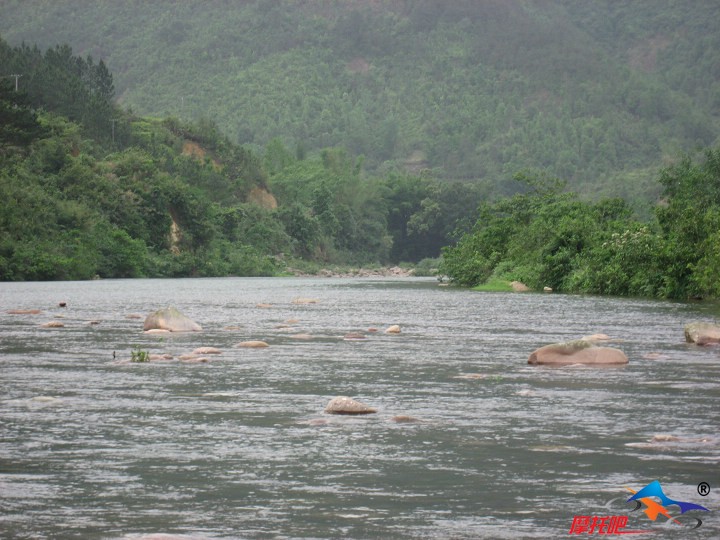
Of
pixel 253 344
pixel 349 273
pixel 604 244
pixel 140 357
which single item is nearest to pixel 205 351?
pixel 140 357

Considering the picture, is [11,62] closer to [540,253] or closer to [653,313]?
[540,253]

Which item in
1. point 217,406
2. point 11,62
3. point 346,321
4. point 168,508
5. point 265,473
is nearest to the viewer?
point 168,508

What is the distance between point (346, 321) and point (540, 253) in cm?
2661

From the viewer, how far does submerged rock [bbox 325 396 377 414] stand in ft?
42.5

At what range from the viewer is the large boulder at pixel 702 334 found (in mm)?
22500

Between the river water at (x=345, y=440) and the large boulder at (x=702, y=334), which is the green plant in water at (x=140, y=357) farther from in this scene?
the large boulder at (x=702, y=334)

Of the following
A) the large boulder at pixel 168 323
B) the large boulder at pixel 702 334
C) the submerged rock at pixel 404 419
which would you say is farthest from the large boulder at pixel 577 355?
the large boulder at pixel 168 323

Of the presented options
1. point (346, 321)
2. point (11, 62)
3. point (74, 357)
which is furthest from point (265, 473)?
point (11, 62)

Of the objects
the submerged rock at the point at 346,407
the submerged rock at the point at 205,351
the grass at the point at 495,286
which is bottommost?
the grass at the point at 495,286

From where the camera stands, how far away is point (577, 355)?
1888 cm

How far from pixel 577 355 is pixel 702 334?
4.81m

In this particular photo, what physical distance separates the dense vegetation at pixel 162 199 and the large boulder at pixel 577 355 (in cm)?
5136

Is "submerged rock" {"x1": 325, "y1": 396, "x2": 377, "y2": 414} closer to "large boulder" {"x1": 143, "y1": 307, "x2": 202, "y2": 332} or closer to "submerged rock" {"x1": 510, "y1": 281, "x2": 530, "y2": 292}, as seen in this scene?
"large boulder" {"x1": 143, "y1": 307, "x2": 202, "y2": 332}

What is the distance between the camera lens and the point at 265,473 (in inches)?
382
